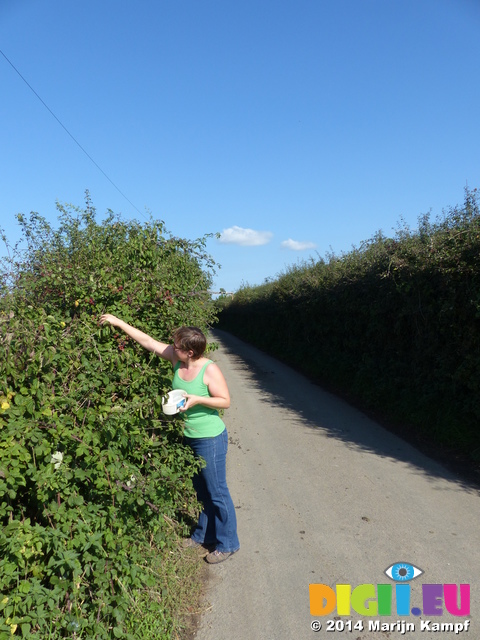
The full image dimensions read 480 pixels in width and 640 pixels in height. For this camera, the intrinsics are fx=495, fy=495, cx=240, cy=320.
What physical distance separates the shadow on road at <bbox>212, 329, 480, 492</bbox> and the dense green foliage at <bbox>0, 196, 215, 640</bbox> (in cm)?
358

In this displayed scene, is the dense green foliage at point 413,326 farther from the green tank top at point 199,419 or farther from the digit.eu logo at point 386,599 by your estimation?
the green tank top at point 199,419

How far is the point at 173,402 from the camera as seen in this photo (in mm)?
3279

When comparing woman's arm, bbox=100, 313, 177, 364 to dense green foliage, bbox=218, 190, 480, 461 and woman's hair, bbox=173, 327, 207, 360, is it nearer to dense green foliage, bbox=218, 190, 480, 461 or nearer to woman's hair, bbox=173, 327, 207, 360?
woman's hair, bbox=173, 327, 207, 360

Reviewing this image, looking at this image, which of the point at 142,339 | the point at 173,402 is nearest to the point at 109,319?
the point at 142,339

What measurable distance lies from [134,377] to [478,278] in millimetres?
5103

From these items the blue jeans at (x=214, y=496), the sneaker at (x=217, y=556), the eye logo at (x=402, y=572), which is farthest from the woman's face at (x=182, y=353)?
the eye logo at (x=402, y=572)

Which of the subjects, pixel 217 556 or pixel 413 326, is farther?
pixel 413 326

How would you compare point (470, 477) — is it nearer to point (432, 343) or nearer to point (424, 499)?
point (424, 499)

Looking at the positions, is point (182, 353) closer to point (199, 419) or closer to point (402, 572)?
point (199, 419)

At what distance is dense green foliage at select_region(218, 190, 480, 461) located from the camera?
22.3ft

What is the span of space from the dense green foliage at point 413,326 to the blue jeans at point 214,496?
365 cm

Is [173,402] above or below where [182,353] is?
below

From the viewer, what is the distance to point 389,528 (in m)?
4.46

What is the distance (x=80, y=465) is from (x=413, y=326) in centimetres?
676
